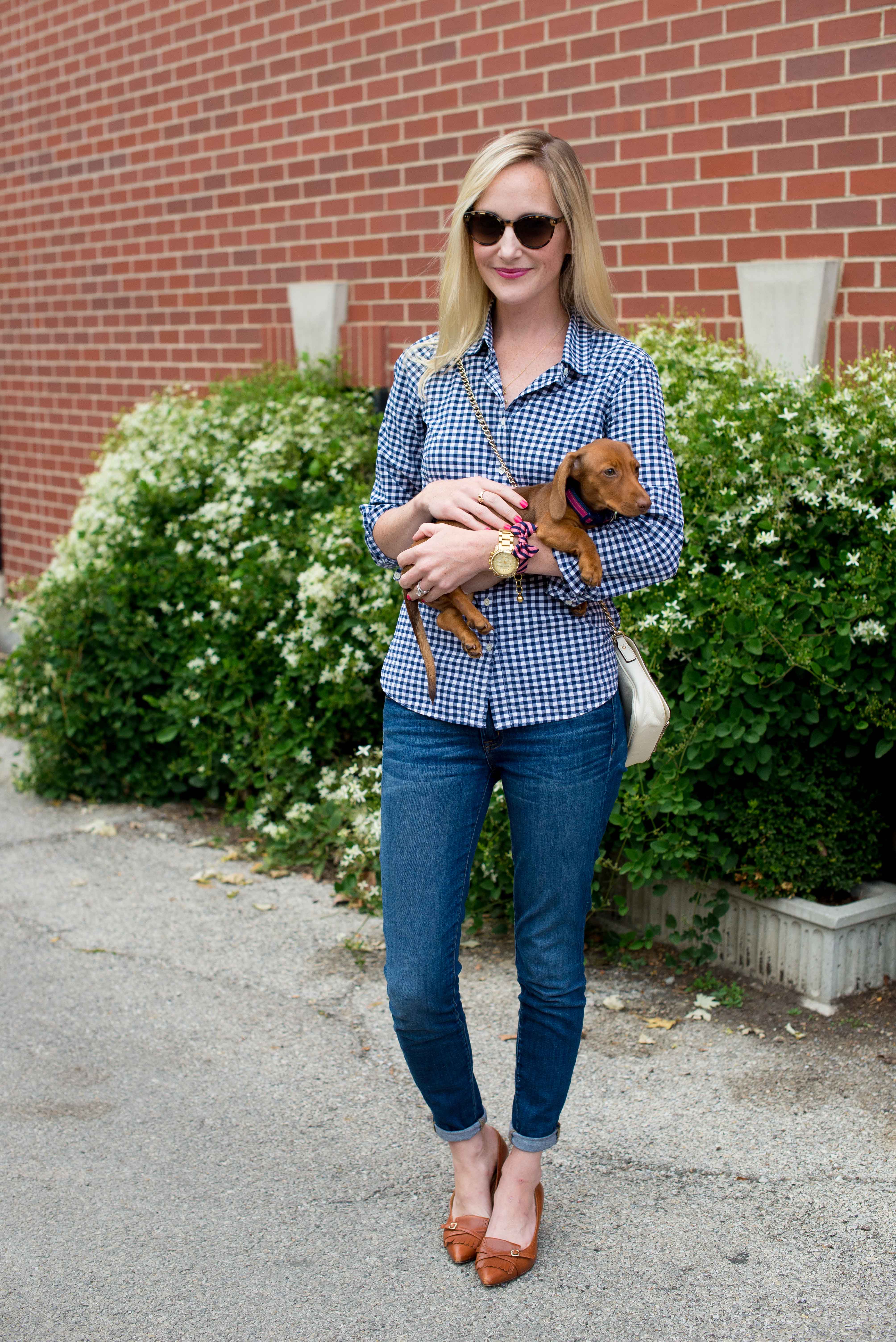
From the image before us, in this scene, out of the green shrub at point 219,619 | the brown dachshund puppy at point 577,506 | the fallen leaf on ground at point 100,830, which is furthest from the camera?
the fallen leaf on ground at point 100,830

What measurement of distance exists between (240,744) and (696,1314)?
10.7ft

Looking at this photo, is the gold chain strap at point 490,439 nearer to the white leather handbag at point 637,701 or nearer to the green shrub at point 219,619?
the white leather handbag at point 637,701

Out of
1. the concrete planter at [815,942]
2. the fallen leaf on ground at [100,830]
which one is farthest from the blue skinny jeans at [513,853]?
the fallen leaf on ground at [100,830]

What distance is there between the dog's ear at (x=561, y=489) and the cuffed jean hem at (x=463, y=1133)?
123 centimetres

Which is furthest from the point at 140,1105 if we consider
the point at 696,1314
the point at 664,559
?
the point at 664,559


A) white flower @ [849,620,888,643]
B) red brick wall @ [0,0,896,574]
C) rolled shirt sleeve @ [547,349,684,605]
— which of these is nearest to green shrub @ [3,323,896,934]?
white flower @ [849,620,888,643]

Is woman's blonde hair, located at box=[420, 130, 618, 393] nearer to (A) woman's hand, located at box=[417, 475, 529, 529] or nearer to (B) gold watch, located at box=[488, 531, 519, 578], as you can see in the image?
(A) woman's hand, located at box=[417, 475, 529, 529]

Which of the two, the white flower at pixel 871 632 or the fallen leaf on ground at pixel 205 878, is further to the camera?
the fallen leaf on ground at pixel 205 878

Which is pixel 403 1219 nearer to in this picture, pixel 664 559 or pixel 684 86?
pixel 664 559

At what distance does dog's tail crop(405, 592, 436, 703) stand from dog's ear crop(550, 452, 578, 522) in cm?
33

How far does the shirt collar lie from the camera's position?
2.53 metres

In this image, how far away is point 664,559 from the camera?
96.9 inches

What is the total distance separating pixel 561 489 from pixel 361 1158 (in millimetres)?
1687

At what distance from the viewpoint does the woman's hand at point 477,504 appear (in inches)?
94.7
